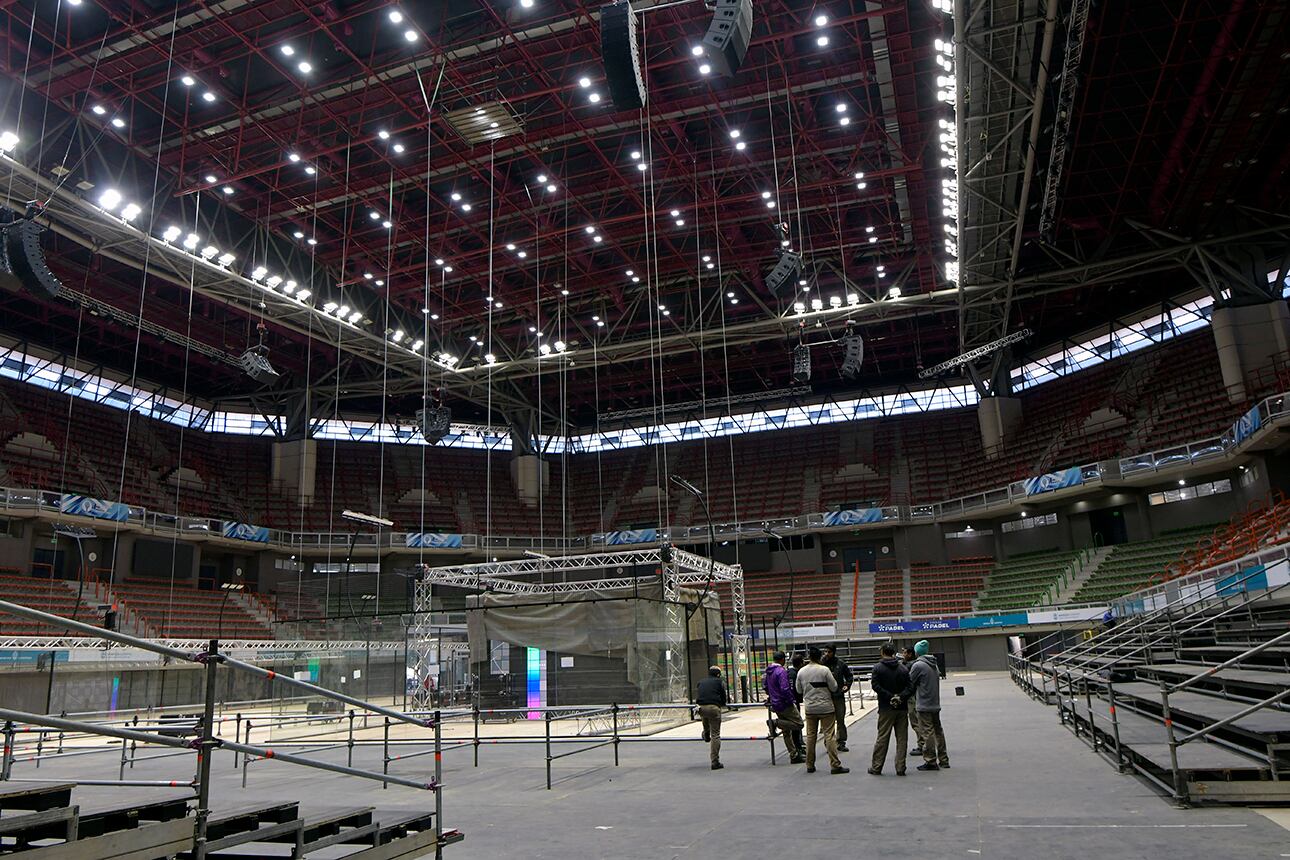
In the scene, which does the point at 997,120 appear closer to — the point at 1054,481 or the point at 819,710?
the point at 819,710

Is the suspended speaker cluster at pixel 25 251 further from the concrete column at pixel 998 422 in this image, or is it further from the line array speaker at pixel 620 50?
the concrete column at pixel 998 422

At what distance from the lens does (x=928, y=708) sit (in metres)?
9.92

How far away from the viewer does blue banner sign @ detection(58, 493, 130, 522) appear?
98.8 feet

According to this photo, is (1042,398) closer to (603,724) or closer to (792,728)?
(603,724)

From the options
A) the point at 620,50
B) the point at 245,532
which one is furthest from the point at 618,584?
the point at 245,532

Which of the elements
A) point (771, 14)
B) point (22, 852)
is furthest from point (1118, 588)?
point (22, 852)

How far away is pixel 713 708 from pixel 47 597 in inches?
1080

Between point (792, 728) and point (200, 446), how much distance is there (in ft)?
127

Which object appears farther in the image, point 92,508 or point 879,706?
point 92,508

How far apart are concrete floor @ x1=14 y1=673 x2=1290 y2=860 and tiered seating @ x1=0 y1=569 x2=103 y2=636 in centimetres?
1723

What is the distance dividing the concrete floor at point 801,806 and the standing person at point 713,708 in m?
0.28

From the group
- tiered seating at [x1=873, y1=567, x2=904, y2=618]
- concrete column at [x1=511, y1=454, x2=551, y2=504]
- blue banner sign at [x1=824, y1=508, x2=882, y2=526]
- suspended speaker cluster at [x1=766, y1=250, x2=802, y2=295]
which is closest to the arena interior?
blue banner sign at [x1=824, y1=508, x2=882, y2=526]

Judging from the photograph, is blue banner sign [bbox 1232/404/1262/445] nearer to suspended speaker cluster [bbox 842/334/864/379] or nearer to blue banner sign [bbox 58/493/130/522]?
suspended speaker cluster [bbox 842/334/864/379]

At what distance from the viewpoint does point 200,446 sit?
4159 cm
